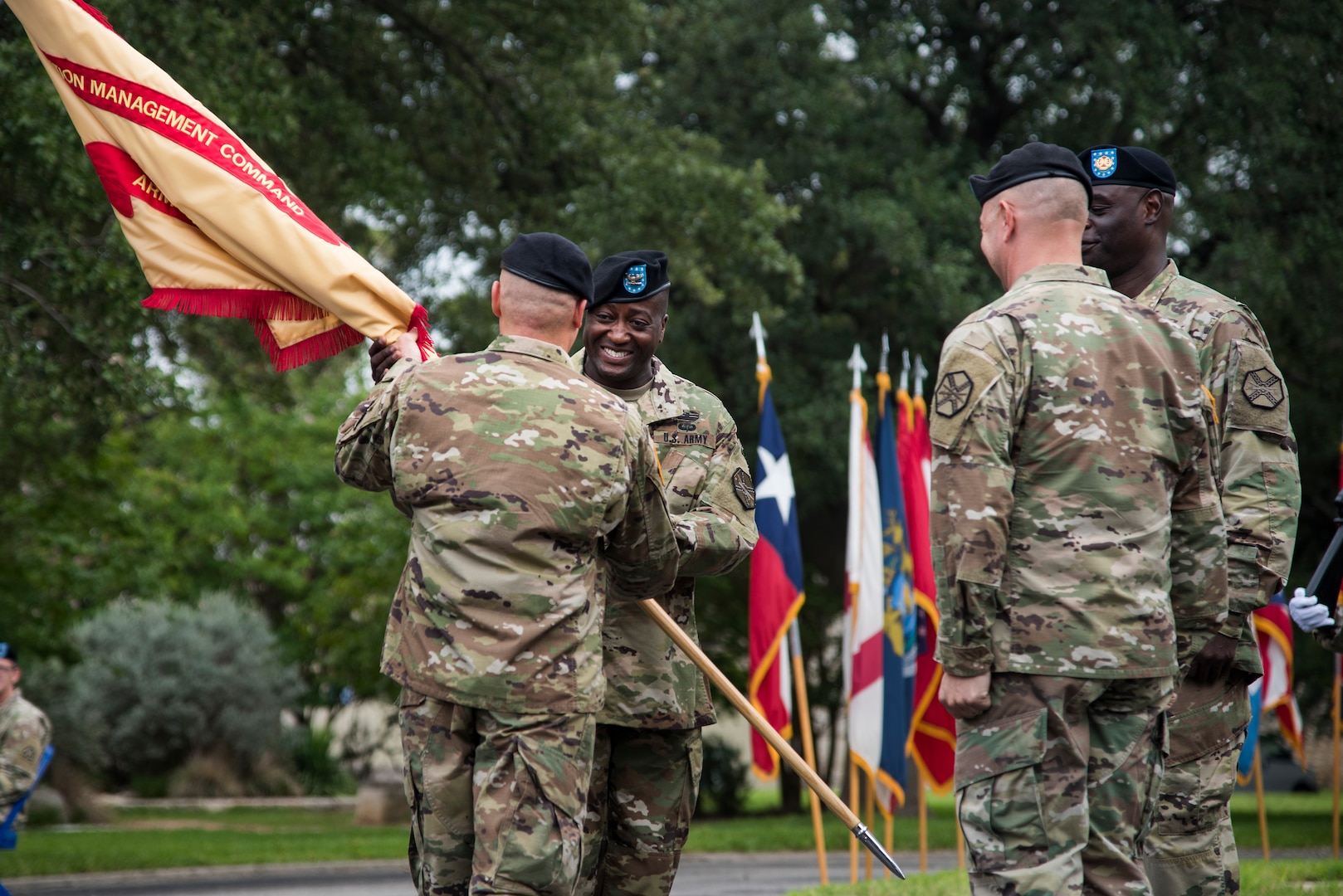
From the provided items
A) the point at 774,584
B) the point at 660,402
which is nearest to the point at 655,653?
the point at 660,402

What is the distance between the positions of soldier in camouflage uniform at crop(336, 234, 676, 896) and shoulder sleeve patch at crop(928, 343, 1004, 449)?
2.92 ft

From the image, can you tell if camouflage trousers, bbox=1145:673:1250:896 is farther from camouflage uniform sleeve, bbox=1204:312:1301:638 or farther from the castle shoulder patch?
the castle shoulder patch

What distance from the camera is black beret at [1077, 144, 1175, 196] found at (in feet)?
15.6

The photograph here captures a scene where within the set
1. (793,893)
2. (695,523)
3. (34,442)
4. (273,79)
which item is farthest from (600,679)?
(34,442)

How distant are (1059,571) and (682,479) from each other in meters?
1.59

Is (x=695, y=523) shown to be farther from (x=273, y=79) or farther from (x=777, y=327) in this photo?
(x=777, y=327)

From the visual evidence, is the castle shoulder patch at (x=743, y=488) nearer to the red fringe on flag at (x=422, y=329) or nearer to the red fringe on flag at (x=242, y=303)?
the red fringe on flag at (x=422, y=329)

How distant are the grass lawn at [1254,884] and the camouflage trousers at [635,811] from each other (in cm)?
381

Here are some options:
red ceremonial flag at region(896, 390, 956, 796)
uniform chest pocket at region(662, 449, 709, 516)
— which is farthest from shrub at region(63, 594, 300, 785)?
uniform chest pocket at region(662, 449, 709, 516)

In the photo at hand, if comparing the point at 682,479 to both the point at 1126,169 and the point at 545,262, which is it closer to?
the point at 545,262

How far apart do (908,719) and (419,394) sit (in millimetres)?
6967

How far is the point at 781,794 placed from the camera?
21594 millimetres

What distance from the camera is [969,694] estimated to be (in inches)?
139

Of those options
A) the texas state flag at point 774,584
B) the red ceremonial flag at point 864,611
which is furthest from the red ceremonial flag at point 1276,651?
the texas state flag at point 774,584
